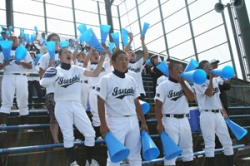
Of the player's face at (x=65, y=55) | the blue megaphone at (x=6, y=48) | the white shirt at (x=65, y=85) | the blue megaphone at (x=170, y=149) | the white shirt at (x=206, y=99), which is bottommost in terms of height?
the blue megaphone at (x=170, y=149)

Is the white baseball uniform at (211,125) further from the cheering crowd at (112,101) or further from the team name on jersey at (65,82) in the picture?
the team name on jersey at (65,82)

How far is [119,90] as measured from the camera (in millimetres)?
3490

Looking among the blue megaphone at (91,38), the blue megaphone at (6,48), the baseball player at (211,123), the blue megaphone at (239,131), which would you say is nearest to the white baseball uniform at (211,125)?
the baseball player at (211,123)

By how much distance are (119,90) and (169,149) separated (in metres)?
0.99

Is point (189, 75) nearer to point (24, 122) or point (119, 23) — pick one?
point (24, 122)

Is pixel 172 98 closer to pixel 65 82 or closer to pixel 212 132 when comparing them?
pixel 212 132

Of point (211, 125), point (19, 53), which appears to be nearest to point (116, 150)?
point (211, 125)

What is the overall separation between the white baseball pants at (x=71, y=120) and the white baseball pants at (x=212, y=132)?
2015 mm

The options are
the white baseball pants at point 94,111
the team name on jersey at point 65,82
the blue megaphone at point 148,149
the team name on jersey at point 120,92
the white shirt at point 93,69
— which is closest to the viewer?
the blue megaphone at point 148,149

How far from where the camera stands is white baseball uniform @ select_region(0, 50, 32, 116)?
4836mm

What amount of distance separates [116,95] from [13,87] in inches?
95.2

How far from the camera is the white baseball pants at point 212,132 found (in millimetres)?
4645

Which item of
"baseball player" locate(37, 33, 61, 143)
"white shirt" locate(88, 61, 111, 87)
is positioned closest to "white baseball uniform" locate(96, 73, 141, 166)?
"baseball player" locate(37, 33, 61, 143)

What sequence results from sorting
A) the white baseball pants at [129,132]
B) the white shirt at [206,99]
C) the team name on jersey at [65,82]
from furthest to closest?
the white shirt at [206,99] < the team name on jersey at [65,82] < the white baseball pants at [129,132]
